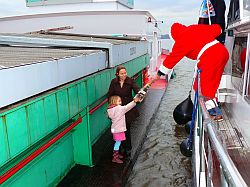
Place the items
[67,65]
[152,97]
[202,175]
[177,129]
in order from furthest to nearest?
[152,97], [177,129], [67,65], [202,175]

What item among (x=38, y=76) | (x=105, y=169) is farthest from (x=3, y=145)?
(x=105, y=169)

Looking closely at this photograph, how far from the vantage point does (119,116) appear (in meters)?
Answer: 4.29

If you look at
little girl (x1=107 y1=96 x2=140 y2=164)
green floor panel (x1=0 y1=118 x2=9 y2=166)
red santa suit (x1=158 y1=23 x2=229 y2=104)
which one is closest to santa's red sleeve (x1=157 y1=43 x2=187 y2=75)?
red santa suit (x1=158 y1=23 x2=229 y2=104)

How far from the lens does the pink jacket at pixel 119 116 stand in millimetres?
4245

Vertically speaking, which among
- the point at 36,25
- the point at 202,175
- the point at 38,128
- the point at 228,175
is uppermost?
the point at 36,25

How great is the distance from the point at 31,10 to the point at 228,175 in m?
14.9

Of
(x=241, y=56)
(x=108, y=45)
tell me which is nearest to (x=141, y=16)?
(x=108, y=45)

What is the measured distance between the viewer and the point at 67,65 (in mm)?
3447

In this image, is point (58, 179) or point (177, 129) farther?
point (177, 129)

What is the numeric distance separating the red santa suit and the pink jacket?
3.06 feet

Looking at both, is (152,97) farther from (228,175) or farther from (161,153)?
(228,175)

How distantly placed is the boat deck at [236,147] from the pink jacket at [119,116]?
4.35 ft

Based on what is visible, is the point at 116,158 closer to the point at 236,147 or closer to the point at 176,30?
the point at 236,147

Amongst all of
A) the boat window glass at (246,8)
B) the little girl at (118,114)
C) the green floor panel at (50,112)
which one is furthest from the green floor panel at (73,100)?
the boat window glass at (246,8)
